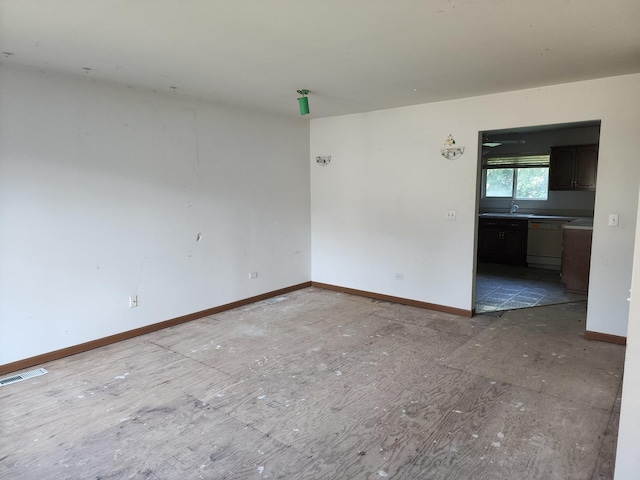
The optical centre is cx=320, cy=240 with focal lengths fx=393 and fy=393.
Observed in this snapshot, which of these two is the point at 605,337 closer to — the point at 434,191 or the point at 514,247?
the point at 434,191

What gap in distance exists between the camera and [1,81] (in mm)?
2918

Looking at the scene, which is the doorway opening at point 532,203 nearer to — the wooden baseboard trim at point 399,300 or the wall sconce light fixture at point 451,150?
the wooden baseboard trim at point 399,300

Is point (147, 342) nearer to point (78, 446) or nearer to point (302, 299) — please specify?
point (78, 446)

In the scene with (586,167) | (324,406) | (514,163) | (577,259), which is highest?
(514,163)

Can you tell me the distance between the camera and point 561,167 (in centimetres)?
643

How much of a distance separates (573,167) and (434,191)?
338cm

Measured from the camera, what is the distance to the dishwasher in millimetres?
6557

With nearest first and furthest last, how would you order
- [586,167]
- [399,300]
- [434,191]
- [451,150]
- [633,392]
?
[633,392], [451,150], [434,191], [399,300], [586,167]

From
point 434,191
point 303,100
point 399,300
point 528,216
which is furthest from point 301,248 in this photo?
point 528,216

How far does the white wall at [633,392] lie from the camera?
5.19 ft

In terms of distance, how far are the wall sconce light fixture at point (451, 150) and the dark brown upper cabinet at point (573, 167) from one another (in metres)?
3.25

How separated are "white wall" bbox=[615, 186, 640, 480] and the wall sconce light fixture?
2.80m

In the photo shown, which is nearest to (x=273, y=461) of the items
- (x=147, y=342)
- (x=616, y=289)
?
(x=147, y=342)

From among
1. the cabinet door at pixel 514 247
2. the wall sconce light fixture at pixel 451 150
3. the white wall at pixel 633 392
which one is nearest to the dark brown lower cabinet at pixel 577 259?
the cabinet door at pixel 514 247
